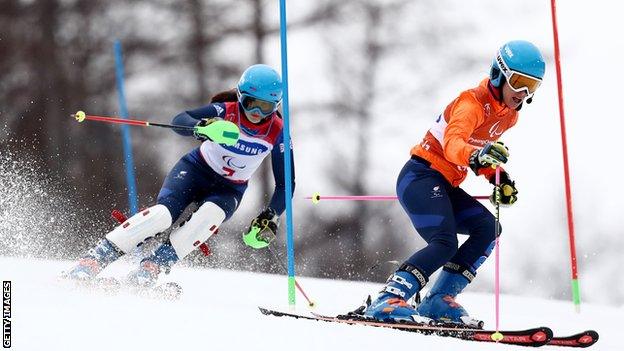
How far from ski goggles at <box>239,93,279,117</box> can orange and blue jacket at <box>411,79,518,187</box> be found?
3.30 feet

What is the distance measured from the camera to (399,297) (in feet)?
17.1

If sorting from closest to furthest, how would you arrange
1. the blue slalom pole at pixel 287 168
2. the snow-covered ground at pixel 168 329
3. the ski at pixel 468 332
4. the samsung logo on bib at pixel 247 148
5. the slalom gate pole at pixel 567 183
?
the snow-covered ground at pixel 168 329 < the ski at pixel 468 332 < the blue slalom pole at pixel 287 168 < the samsung logo on bib at pixel 247 148 < the slalom gate pole at pixel 567 183

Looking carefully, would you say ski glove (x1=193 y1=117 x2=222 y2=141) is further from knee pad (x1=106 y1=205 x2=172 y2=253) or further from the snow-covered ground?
the snow-covered ground

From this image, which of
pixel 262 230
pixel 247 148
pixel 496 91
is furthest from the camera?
pixel 247 148

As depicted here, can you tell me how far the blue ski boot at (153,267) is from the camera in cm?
619

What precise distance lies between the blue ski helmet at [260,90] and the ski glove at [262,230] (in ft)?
1.96

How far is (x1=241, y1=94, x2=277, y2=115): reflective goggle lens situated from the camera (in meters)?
6.33

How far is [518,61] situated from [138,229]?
2.28 meters

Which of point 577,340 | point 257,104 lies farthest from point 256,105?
point 577,340

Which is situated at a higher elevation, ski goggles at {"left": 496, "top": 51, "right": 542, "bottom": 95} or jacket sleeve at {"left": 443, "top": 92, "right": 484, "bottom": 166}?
ski goggles at {"left": 496, "top": 51, "right": 542, "bottom": 95}

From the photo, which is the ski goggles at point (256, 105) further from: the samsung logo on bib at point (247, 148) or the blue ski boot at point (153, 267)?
the blue ski boot at point (153, 267)

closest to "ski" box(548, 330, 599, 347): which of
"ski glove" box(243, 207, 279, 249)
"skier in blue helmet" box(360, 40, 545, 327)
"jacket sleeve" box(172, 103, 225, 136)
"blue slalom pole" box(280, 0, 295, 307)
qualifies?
"skier in blue helmet" box(360, 40, 545, 327)

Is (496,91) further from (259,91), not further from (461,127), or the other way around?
(259,91)

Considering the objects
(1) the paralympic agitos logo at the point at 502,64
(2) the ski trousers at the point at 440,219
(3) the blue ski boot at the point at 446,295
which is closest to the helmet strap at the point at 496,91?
(1) the paralympic agitos logo at the point at 502,64
